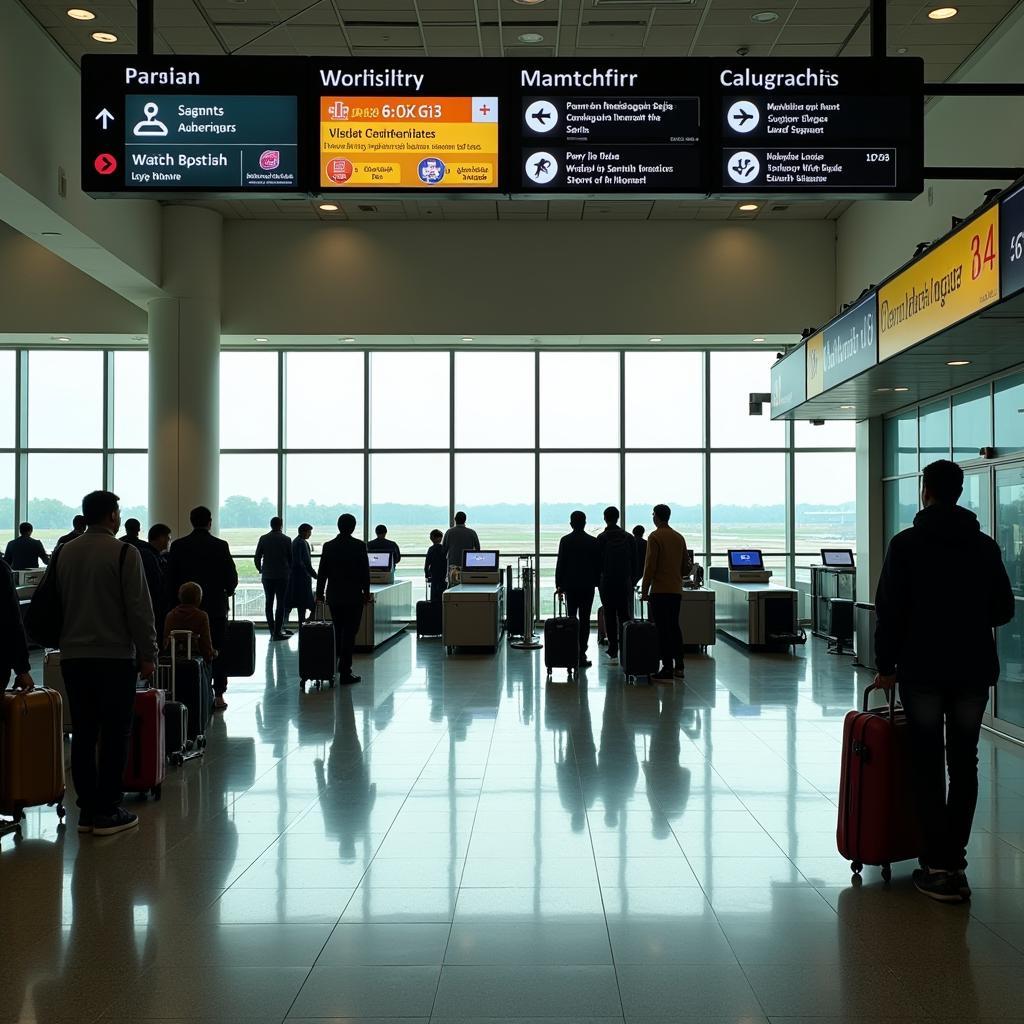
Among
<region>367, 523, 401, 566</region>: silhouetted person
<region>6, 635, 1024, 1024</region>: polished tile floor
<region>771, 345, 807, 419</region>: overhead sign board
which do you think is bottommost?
<region>6, 635, 1024, 1024</region>: polished tile floor

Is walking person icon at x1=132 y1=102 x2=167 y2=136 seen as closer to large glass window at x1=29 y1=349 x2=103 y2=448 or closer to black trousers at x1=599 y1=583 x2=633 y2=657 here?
black trousers at x1=599 y1=583 x2=633 y2=657

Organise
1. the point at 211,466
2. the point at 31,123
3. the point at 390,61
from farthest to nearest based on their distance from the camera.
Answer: the point at 211,466 → the point at 31,123 → the point at 390,61

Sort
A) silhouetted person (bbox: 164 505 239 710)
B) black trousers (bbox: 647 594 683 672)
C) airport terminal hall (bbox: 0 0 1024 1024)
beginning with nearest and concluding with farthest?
airport terminal hall (bbox: 0 0 1024 1024), silhouetted person (bbox: 164 505 239 710), black trousers (bbox: 647 594 683 672)

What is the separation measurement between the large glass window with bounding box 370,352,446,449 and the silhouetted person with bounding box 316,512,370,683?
7434 millimetres

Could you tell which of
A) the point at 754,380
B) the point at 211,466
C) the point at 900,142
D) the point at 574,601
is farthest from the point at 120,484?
the point at 900,142

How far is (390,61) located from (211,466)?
9.61 m

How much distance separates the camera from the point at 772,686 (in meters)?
10.5

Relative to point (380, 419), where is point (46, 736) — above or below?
below

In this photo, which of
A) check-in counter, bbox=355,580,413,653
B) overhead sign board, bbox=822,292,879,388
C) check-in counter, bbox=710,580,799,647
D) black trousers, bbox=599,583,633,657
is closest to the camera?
overhead sign board, bbox=822,292,879,388

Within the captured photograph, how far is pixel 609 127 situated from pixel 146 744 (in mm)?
4252

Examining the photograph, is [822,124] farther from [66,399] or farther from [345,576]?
[66,399]

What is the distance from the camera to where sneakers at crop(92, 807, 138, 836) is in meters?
5.25

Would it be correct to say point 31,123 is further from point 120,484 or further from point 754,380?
point 754,380

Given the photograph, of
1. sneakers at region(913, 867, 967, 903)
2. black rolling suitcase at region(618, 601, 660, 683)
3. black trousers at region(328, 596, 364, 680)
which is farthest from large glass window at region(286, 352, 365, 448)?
sneakers at region(913, 867, 967, 903)
